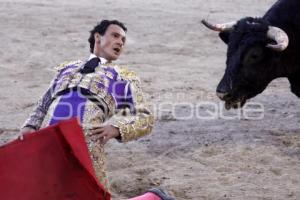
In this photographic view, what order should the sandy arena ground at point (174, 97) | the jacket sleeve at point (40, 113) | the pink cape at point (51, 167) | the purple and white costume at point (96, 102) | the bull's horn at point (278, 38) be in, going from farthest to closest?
1. the bull's horn at point (278, 38)
2. the sandy arena ground at point (174, 97)
3. the jacket sleeve at point (40, 113)
4. the purple and white costume at point (96, 102)
5. the pink cape at point (51, 167)

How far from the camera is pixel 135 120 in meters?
3.06

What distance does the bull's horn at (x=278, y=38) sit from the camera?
4.98m

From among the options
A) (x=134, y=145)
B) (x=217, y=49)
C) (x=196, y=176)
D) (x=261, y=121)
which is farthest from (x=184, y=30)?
(x=196, y=176)

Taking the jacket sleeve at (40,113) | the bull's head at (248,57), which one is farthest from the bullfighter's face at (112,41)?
the bull's head at (248,57)

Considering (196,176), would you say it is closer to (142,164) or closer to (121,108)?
(142,164)

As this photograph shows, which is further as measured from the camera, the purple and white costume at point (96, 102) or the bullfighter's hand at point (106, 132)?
the purple and white costume at point (96, 102)

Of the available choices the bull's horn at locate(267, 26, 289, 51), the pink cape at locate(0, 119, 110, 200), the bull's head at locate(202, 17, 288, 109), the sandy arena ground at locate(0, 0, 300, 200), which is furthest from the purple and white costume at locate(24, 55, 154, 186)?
the bull's horn at locate(267, 26, 289, 51)

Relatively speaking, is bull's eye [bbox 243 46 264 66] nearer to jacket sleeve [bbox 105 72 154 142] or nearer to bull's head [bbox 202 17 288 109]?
bull's head [bbox 202 17 288 109]

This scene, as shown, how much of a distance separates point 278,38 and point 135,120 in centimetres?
231

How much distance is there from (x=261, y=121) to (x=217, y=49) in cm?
354

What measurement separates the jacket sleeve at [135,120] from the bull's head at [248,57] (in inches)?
73.7

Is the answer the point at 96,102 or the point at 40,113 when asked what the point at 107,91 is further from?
the point at 40,113

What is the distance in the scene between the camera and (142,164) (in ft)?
17.0

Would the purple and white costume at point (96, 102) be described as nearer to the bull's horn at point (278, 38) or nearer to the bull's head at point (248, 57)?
the bull's head at point (248, 57)
